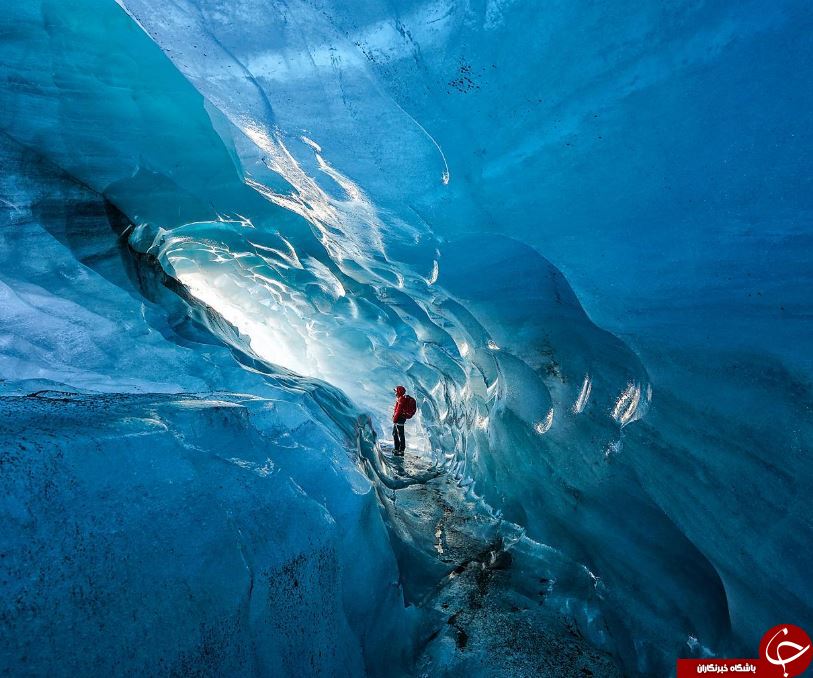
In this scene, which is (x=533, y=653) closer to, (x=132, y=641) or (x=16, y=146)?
(x=132, y=641)

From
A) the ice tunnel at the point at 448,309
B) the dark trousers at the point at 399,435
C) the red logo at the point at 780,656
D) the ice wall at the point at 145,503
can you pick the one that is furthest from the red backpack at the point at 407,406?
the red logo at the point at 780,656

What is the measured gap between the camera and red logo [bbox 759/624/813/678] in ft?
6.02

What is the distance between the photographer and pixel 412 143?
109 inches

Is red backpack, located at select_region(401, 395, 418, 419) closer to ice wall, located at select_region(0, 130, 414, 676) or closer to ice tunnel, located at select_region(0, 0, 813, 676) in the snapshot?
ice tunnel, located at select_region(0, 0, 813, 676)

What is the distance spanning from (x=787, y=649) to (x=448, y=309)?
3.41 m

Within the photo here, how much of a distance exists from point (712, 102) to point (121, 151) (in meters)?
4.41

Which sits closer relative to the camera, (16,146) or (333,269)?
(16,146)

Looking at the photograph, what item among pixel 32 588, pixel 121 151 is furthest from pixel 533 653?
pixel 121 151

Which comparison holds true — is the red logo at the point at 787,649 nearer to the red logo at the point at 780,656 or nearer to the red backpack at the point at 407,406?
the red logo at the point at 780,656

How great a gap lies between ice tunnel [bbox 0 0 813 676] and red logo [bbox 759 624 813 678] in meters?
0.07

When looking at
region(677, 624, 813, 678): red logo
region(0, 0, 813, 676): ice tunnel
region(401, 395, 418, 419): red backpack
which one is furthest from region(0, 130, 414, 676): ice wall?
region(401, 395, 418, 419): red backpack

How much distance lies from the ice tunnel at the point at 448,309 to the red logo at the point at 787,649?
0.22 ft

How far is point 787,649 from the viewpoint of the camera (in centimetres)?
191

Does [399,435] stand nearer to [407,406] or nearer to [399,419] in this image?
[399,419]
